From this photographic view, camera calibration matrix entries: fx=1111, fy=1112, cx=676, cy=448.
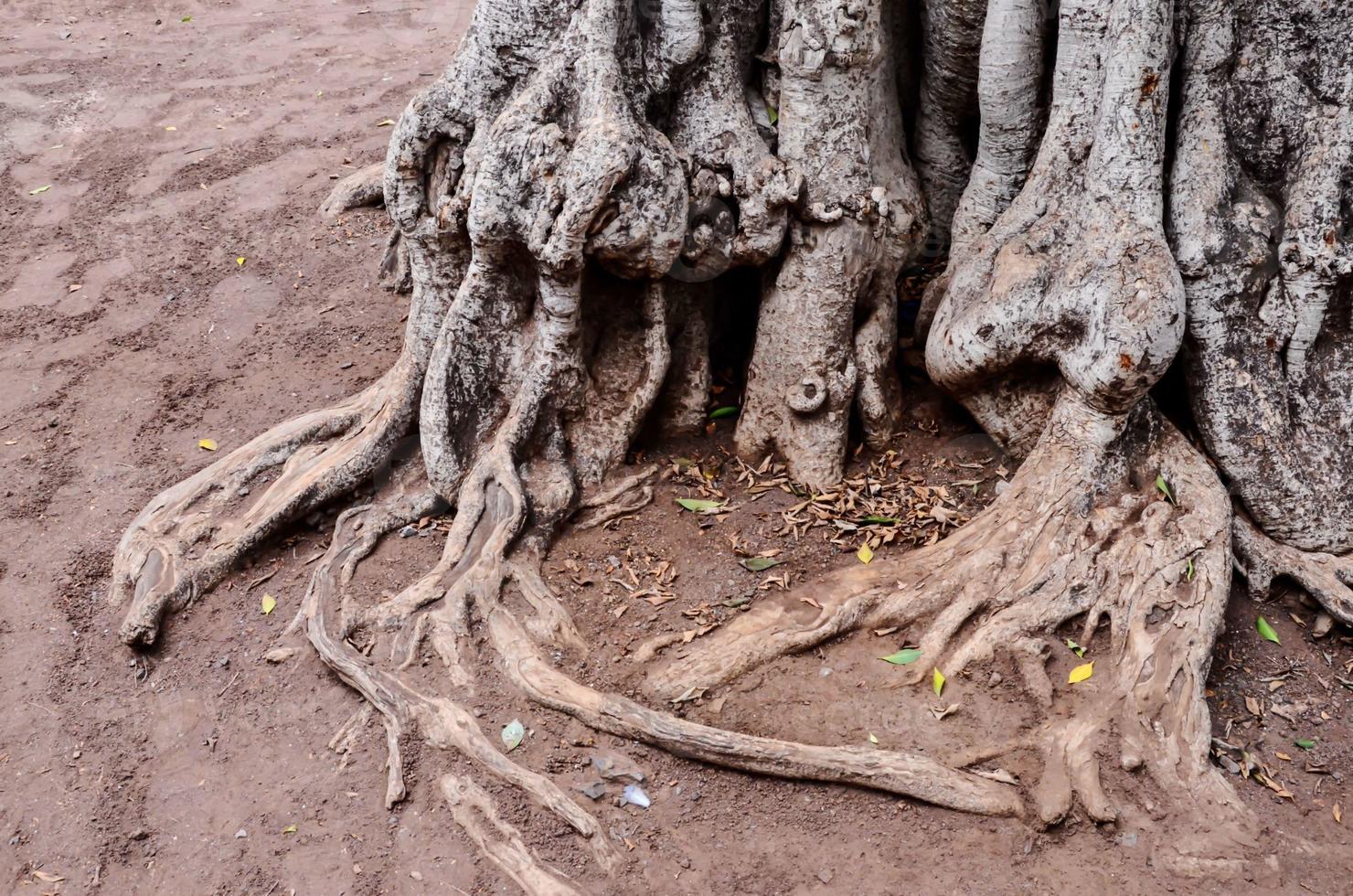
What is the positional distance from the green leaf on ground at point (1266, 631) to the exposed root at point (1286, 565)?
12 cm

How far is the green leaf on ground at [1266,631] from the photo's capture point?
405cm

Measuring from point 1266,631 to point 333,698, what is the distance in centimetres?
336

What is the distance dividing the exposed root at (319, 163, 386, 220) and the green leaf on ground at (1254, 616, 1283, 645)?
18.0 feet

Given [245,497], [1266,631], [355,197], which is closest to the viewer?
[1266,631]

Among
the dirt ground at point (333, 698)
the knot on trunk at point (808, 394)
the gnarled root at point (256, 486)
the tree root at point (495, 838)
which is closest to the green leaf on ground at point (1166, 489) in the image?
the dirt ground at point (333, 698)

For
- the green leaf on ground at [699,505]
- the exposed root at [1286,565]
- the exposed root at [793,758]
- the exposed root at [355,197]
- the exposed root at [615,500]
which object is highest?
the exposed root at [355,197]

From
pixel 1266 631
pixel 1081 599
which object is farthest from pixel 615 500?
pixel 1266 631

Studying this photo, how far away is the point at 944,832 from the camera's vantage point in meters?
3.35

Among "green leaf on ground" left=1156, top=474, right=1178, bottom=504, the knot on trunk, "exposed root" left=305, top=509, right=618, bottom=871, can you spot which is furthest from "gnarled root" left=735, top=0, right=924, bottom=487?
"exposed root" left=305, top=509, right=618, bottom=871

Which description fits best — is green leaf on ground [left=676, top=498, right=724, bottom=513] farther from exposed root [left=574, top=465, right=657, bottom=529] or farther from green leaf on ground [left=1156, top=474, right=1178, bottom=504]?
green leaf on ground [left=1156, top=474, right=1178, bottom=504]

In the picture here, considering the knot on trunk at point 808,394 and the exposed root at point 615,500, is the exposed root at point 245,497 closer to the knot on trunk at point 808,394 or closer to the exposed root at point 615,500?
the exposed root at point 615,500

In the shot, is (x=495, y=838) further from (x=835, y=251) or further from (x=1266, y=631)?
(x=1266, y=631)

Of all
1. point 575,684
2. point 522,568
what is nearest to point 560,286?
point 522,568

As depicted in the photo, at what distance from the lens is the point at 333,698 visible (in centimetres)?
385
